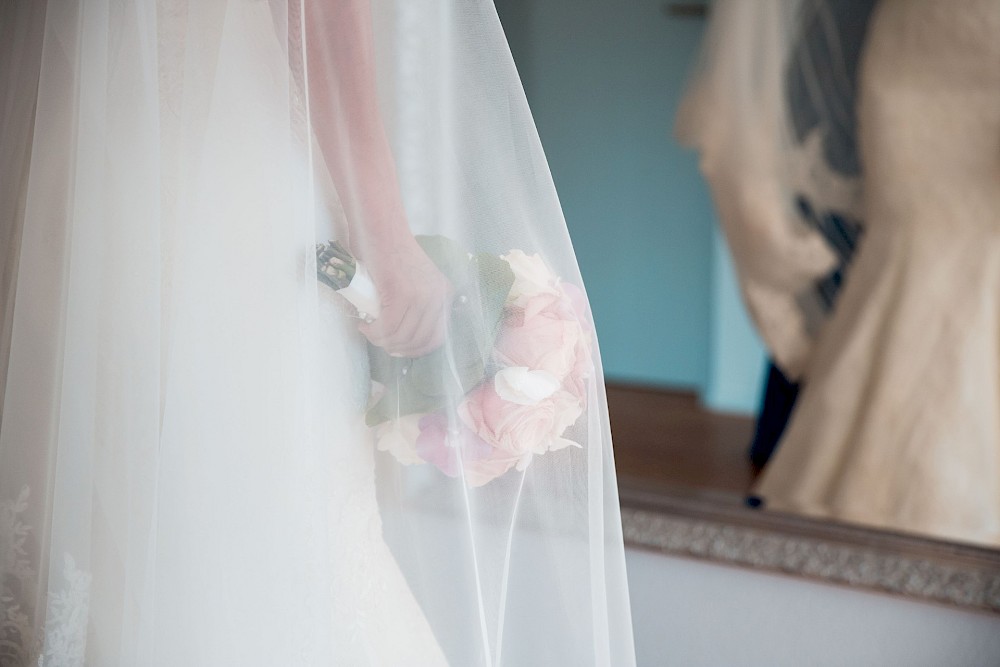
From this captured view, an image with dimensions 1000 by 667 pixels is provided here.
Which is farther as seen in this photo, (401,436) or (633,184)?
(633,184)

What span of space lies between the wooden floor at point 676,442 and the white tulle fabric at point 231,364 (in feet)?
1.41

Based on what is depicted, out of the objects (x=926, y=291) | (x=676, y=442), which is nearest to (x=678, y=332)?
(x=676, y=442)

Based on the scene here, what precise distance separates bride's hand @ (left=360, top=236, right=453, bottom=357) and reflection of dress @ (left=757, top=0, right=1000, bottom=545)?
0.60 metres

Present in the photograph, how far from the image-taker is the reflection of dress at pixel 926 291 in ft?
3.17

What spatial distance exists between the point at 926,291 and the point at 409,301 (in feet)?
2.18

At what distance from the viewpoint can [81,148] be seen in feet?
2.15

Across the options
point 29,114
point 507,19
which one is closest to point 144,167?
point 29,114

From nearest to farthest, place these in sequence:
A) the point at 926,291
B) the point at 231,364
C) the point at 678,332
A: the point at 231,364 < the point at 926,291 < the point at 678,332

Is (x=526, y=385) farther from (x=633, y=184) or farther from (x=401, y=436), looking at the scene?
(x=633, y=184)

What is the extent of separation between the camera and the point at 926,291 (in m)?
1.01

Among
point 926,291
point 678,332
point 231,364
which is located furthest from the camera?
point 678,332

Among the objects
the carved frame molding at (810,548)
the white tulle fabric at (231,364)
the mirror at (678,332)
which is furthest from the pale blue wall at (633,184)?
the white tulle fabric at (231,364)

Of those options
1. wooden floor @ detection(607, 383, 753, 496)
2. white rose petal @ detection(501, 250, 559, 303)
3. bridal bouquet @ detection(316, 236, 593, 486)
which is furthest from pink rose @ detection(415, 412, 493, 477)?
wooden floor @ detection(607, 383, 753, 496)

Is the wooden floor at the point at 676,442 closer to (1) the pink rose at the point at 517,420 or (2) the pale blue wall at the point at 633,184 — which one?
(2) the pale blue wall at the point at 633,184
